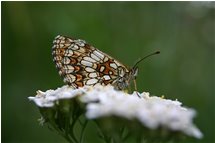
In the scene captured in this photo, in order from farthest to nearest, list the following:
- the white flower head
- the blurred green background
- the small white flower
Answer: the blurred green background < the small white flower < the white flower head

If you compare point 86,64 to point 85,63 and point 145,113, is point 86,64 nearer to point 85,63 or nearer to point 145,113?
Result: point 85,63

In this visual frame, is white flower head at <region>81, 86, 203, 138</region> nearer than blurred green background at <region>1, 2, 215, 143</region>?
Yes

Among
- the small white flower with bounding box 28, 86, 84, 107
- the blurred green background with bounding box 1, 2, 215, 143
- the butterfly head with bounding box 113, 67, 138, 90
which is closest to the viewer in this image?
the small white flower with bounding box 28, 86, 84, 107

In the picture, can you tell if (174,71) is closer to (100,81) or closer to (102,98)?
(100,81)

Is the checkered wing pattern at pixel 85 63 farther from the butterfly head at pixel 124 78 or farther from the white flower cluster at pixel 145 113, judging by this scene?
the white flower cluster at pixel 145 113

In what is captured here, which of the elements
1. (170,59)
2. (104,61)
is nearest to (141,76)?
(170,59)

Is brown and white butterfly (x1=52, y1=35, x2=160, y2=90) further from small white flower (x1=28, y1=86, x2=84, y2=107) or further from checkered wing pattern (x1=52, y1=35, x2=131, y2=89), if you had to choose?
small white flower (x1=28, y1=86, x2=84, y2=107)

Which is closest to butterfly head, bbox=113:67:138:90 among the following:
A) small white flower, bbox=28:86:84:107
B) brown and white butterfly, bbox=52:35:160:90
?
brown and white butterfly, bbox=52:35:160:90
